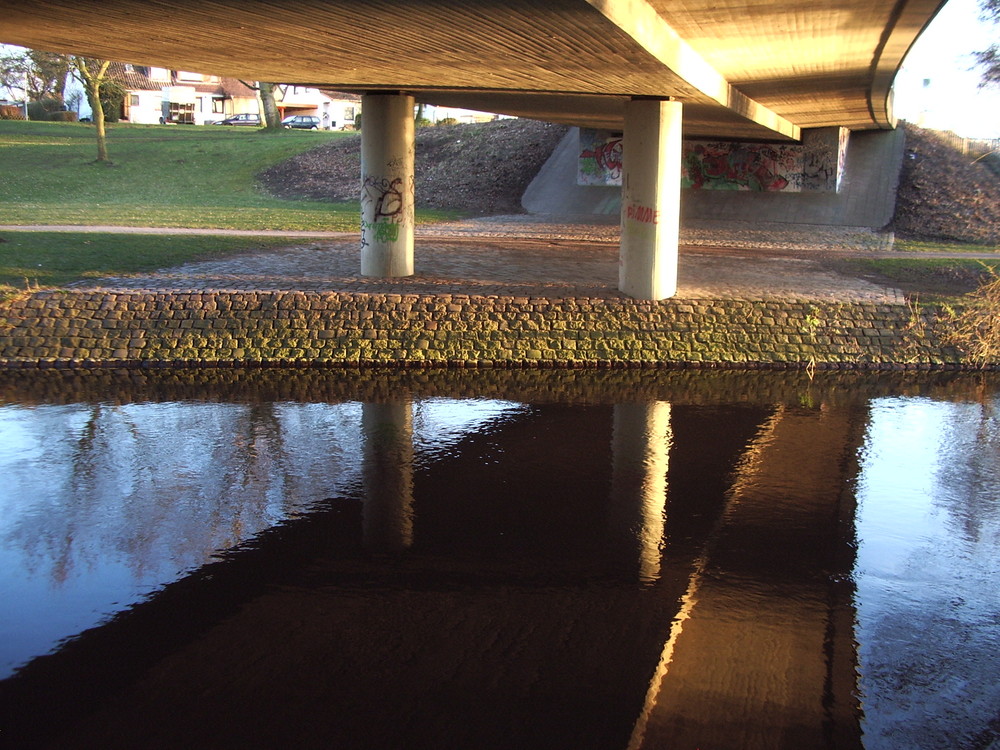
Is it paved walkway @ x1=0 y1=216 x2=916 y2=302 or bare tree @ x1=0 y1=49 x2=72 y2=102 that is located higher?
bare tree @ x1=0 y1=49 x2=72 y2=102

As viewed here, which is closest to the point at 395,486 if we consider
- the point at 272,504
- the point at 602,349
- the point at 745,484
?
the point at 272,504

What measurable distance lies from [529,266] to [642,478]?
1143cm

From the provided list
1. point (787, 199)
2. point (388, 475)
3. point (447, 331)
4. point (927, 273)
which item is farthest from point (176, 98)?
point (388, 475)

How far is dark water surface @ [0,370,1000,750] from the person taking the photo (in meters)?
6.22

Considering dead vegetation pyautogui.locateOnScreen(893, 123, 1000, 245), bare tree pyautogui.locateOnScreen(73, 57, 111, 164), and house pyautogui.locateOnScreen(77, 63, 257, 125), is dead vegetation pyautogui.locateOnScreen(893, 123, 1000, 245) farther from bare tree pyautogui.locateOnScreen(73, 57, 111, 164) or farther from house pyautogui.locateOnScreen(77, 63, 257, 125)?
house pyautogui.locateOnScreen(77, 63, 257, 125)

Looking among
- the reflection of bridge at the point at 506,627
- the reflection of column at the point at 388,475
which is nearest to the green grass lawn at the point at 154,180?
the reflection of column at the point at 388,475

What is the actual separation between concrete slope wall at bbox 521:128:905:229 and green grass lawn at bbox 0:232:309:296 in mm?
14554

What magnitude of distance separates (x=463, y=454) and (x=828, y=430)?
4.97m

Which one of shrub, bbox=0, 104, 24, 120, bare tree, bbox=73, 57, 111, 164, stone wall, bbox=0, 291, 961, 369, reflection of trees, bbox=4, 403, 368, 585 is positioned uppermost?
shrub, bbox=0, 104, 24, 120

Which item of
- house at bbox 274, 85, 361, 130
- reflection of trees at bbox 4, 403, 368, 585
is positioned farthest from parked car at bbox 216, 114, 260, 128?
reflection of trees at bbox 4, 403, 368, 585

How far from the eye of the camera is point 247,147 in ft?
152

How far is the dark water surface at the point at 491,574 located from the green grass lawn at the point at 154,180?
1646 cm

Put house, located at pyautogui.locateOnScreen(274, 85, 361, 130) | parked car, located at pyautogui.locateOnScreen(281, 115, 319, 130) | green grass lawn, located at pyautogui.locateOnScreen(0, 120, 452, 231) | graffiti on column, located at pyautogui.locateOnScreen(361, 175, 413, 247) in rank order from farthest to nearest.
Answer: house, located at pyautogui.locateOnScreen(274, 85, 361, 130)
parked car, located at pyautogui.locateOnScreen(281, 115, 319, 130)
green grass lawn, located at pyautogui.locateOnScreen(0, 120, 452, 231)
graffiti on column, located at pyautogui.locateOnScreen(361, 175, 413, 247)

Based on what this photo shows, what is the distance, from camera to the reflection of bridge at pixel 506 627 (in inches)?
241
